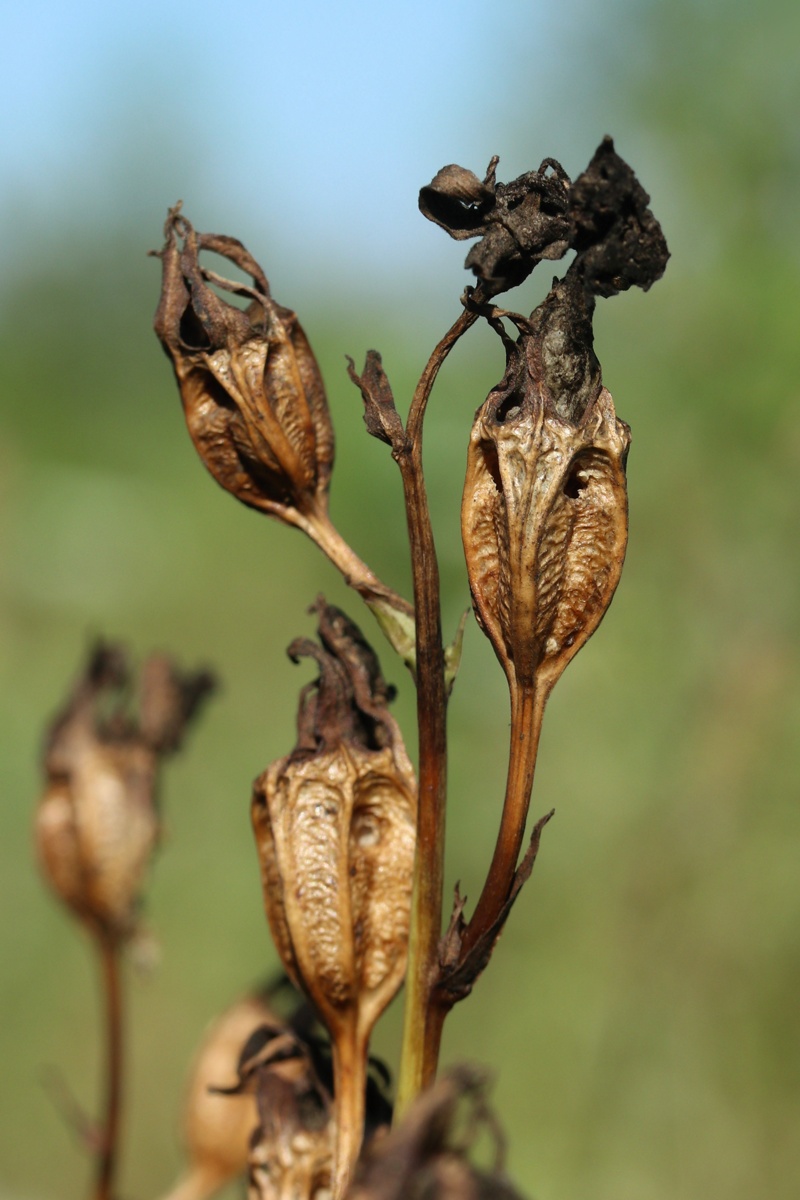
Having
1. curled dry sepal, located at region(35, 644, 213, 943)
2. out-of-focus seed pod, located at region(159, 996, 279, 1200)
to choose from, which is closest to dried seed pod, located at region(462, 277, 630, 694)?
out-of-focus seed pod, located at region(159, 996, 279, 1200)

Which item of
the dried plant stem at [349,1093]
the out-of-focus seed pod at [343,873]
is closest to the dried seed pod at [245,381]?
the out-of-focus seed pod at [343,873]

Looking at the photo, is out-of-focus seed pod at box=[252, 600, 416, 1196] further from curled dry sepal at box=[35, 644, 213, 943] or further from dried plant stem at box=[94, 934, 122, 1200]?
curled dry sepal at box=[35, 644, 213, 943]

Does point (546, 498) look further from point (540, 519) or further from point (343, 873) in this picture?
point (343, 873)

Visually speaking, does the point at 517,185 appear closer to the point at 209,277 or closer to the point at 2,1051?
the point at 209,277

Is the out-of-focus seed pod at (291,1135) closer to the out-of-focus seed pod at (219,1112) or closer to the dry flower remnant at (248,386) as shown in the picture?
the out-of-focus seed pod at (219,1112)

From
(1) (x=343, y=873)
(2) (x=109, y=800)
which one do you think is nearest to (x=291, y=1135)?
(1) (x=343, y=873)
